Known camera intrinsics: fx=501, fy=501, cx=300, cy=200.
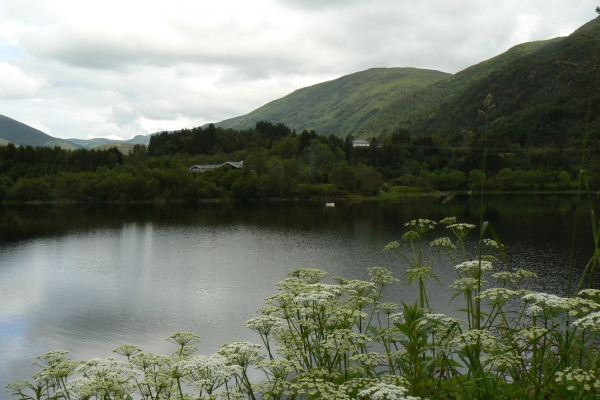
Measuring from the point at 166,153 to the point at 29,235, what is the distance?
122144mm

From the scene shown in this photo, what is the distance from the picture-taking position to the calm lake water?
22.9 m

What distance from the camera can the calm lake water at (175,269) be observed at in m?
22.9


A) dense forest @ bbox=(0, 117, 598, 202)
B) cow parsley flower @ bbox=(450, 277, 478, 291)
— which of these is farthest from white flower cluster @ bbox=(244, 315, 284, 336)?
dense forest @ bbox=(0, 117, 598, 202)

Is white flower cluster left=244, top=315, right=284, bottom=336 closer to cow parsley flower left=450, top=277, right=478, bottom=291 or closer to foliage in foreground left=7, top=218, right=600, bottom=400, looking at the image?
foliage in foreground left=7, top=218, right=600, bottom=400

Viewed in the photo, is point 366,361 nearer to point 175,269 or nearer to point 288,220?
point 175,269

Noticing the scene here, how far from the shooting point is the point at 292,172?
414 ft

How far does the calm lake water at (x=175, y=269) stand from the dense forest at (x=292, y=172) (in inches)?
1843

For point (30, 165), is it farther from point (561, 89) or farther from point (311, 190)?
point (561, 89)

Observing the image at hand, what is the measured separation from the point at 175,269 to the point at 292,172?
88.7m

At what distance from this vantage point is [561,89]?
190250 mm

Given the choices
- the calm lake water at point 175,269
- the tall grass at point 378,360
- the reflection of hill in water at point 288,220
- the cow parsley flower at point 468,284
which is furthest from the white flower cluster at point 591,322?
the reflection of hill in water at point 288,220

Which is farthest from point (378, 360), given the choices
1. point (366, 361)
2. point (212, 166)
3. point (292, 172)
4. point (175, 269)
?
point (212, 166)

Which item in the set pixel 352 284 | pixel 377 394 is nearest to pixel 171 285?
pixel 352 284

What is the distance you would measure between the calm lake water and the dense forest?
46.8 m
